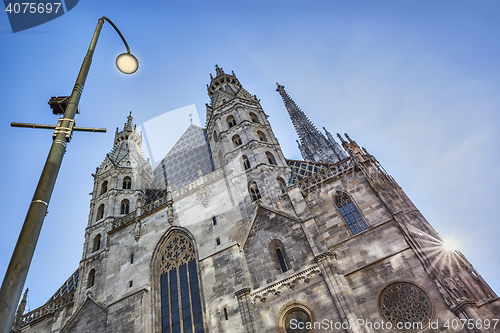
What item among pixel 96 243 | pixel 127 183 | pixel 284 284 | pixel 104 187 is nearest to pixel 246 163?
pixel 284 284

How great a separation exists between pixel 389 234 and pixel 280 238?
189 inches

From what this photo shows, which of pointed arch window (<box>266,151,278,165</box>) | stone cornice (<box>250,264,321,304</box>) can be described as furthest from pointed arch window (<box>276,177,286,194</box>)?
stone cornice (<box>250,264,321,304</box>)

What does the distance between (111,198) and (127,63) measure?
61.9ft

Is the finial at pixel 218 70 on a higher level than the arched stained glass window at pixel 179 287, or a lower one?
higher

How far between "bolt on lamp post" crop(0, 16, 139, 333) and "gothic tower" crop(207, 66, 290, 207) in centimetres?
1272

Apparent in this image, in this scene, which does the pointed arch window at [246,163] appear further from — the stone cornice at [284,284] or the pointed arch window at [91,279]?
the pointed arch window at [91,279]

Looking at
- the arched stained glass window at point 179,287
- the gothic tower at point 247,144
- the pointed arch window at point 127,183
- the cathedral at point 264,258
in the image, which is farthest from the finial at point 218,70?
the arched stained glass window at point 179,287

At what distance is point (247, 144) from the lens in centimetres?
2134

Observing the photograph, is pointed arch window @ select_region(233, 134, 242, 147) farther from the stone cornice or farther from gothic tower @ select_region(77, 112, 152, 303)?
the stone cornice

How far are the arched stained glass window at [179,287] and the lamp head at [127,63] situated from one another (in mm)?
12325

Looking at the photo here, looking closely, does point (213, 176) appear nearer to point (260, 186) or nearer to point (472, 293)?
point (260, 186)

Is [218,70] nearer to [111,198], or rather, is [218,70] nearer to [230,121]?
[230,121]

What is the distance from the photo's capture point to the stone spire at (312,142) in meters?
48.1

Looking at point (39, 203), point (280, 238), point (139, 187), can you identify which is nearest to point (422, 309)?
point (280, 238)
